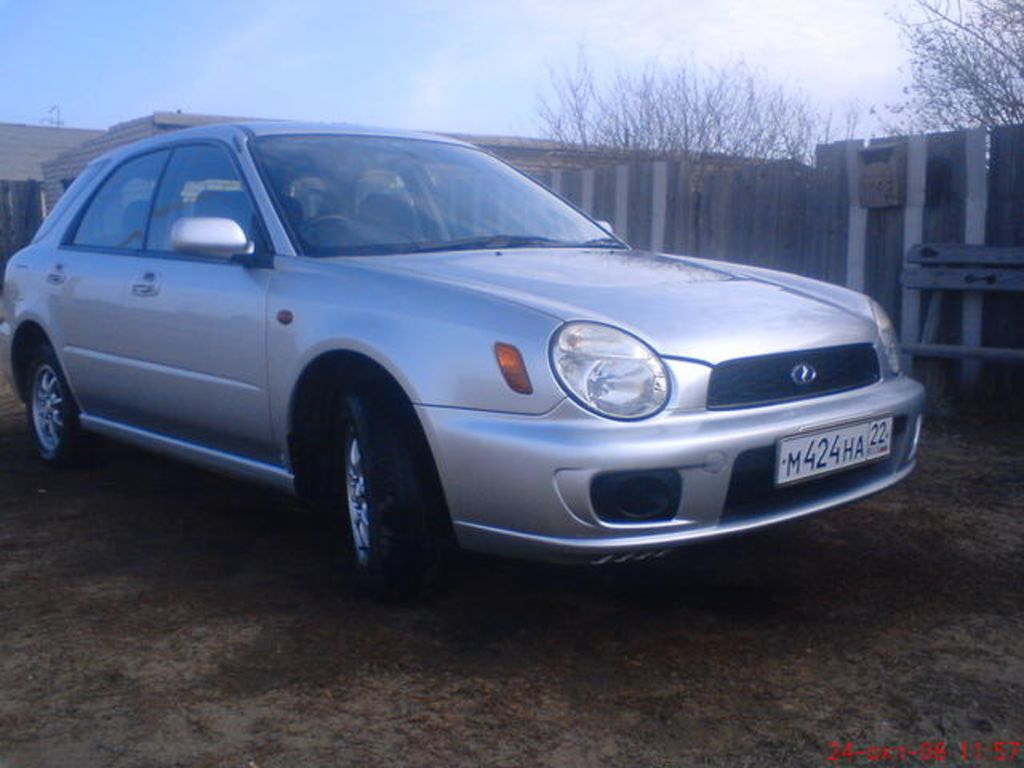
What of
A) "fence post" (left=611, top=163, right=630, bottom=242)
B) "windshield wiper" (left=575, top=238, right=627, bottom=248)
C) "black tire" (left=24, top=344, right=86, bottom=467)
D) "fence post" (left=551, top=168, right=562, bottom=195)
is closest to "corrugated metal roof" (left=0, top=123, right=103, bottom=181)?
"fence post" (left=551, top=168, right=562, bottom=195)

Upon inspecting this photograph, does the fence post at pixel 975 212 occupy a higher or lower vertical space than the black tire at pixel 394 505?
higher

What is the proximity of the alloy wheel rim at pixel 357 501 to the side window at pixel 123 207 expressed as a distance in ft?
5.92

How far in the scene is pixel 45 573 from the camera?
14.7 feet

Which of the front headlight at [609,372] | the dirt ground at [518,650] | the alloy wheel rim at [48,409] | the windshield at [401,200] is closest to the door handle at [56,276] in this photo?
the alloy wheel rim at [48,409]

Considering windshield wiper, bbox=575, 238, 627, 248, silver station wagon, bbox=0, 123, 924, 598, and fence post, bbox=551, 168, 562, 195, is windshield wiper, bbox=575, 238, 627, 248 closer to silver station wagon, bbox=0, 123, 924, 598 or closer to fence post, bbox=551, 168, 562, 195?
silver station wagon, bbox=0, 123, 924, 598

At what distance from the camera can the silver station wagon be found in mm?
3352

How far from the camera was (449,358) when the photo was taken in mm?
3537

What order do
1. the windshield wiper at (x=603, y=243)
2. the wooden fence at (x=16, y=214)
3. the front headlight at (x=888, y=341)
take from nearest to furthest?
Answer: the front headlight at (x=888, y=341) → the windshield wiper at (x=603, y=243) → the wooden fence at (x=16, y=214)

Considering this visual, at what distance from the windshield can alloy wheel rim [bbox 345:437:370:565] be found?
750 millimetres

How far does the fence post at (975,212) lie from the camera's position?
688cm

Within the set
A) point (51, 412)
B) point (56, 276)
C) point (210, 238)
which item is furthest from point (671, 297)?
point (51, 412)

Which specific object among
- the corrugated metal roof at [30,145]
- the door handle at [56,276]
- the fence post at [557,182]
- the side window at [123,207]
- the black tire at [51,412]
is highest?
the corrugated metal roof at [30,145]

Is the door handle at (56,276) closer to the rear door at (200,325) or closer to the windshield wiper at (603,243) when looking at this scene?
the rear door at (200,325)

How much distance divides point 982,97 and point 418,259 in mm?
9137
